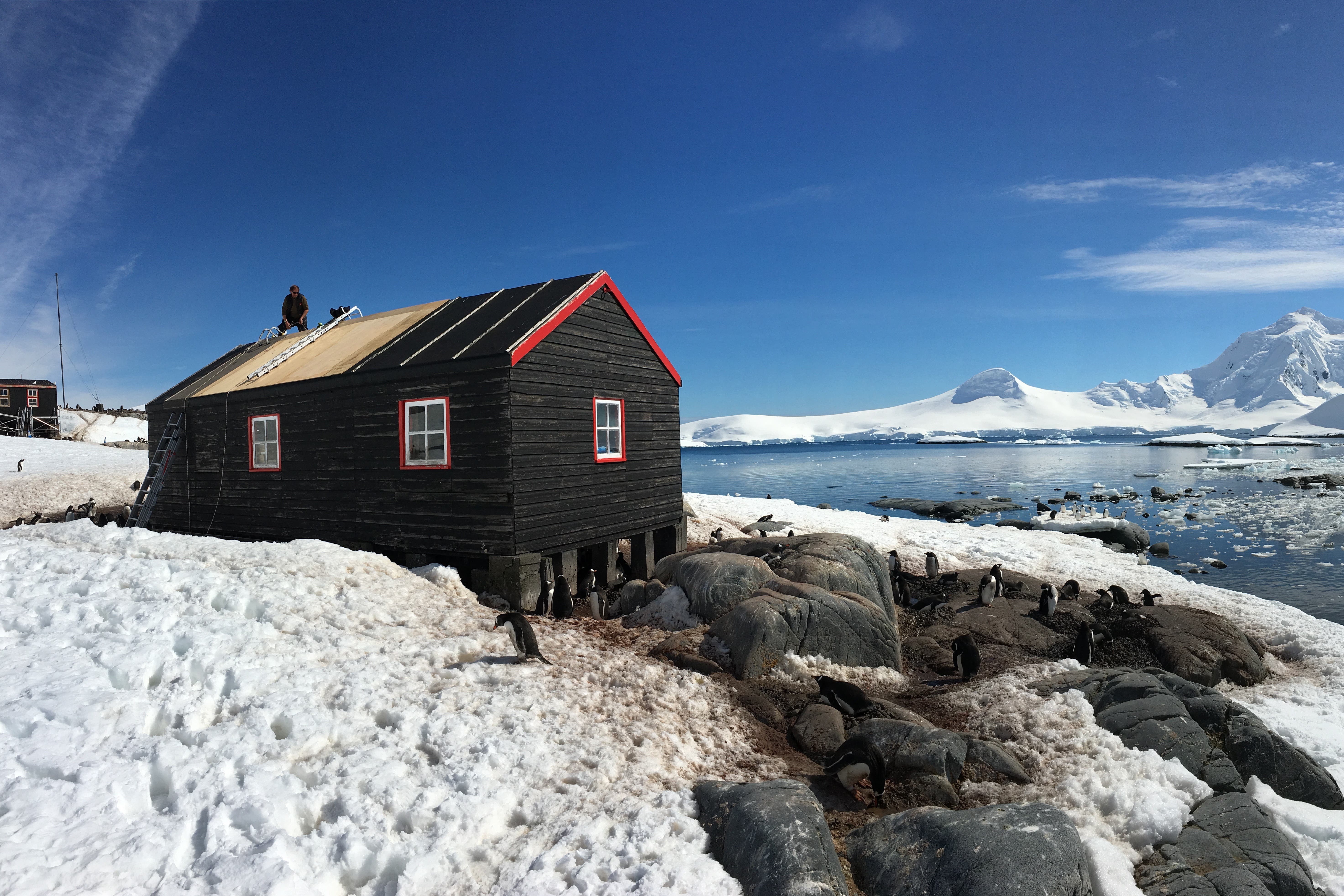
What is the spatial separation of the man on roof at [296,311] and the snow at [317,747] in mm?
12570

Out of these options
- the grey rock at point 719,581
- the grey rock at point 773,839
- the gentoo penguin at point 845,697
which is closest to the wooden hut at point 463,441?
the grey rock at point 719,581

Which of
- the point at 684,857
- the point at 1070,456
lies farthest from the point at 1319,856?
the point at 1070,456

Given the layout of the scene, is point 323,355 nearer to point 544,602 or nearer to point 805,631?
point 544,602

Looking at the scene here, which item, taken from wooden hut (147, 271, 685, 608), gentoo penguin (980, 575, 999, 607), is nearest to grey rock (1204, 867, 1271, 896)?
wooden hut (147, 271, 685, 608)

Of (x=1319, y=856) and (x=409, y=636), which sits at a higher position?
(x=409, y=636)

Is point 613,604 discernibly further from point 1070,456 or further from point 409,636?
point 1070,456

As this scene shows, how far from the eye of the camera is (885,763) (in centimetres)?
720

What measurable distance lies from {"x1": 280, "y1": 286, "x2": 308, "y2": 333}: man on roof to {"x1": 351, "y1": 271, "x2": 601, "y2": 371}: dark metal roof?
25.2 ft

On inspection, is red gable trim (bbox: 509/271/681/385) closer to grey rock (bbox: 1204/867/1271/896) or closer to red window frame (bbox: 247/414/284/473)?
red window frame (bbox: 247/414/284/473)

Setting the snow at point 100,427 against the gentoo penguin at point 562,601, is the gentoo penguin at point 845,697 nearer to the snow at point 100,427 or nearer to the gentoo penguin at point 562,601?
the gentoo penguin at point 562,601

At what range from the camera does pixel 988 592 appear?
15.9m

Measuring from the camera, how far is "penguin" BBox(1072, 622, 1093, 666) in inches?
457

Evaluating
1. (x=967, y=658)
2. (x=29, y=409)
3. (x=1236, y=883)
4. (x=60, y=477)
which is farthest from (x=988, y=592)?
(x=29, y=409)

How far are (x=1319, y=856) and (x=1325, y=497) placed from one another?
4960cm
